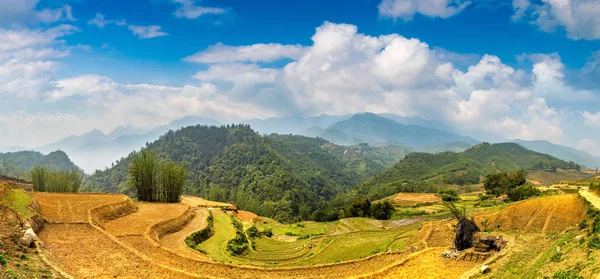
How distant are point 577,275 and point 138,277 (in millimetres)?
22239

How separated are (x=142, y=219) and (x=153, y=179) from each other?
80.6 feet

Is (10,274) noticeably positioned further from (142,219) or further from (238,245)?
(238,245)

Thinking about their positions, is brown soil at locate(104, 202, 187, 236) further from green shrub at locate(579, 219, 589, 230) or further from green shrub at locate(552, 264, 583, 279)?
green shrub at locate(579, 219, 589, 230)

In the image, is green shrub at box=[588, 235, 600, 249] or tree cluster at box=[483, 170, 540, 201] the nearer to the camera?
green shrub at box=[588, 235, 600, 249]

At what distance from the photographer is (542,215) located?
26.4 metres

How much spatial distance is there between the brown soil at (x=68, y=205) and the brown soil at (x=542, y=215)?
37.3 meters

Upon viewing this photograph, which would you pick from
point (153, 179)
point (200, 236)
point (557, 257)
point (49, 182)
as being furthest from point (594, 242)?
point (49, 182)

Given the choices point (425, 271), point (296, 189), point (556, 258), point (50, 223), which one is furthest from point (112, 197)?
point (296, 189)

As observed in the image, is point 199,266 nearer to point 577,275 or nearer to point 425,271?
point 425,271

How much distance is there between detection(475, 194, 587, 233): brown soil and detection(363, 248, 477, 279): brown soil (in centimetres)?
806

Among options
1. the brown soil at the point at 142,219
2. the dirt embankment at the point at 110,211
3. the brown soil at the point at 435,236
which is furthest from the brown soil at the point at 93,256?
the brown soil at the point at 435,236

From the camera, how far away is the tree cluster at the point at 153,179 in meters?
58.3

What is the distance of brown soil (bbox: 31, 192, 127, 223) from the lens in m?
30.9

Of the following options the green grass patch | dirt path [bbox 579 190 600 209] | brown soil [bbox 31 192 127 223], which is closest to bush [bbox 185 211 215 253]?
brown soil [bbox 31 192 127 223]
